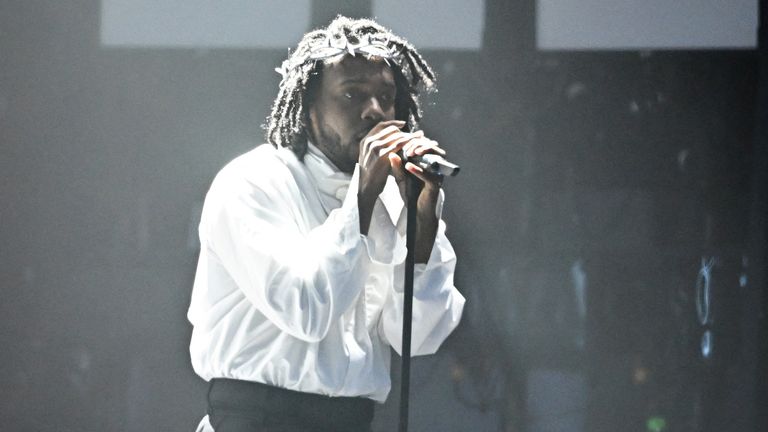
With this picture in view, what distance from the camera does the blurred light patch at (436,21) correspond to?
267 centimetres

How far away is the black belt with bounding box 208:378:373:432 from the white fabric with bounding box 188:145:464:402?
2 cm

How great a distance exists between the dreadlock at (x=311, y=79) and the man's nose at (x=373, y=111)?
0.12 m

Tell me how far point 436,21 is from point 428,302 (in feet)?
3.84

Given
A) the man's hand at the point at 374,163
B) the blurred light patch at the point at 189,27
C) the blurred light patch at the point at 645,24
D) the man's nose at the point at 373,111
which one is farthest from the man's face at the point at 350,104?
the blurred light patch at the point at 645,24

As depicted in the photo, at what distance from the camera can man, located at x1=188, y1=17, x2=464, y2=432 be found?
4.97 ft

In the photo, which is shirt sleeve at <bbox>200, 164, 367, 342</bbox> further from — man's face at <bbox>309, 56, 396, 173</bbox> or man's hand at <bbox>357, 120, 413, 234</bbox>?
man's face at <bbox>309, 56, 396, 173</bbox>

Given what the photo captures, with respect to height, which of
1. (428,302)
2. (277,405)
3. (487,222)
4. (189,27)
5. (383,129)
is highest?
(189,27)

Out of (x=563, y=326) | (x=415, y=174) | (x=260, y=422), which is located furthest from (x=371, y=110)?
(x=563, y=326)

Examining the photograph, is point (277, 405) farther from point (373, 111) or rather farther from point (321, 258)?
point (373, 111)

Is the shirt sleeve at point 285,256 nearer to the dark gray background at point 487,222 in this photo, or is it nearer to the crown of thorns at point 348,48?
the crown of thorns at point 348,48

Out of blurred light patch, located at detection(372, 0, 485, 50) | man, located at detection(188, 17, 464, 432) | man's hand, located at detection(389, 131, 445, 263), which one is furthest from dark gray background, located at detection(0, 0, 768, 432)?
man's hand, located at detection(389, 131, 445, 263)

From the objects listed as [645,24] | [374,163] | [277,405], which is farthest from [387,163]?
[645,24]

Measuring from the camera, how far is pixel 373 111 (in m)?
1.66

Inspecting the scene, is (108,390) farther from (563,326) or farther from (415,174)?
(415,174)
